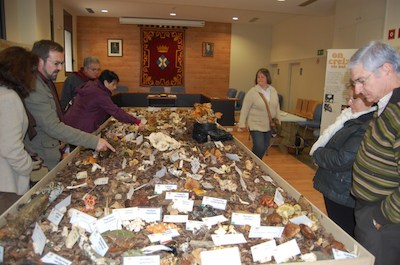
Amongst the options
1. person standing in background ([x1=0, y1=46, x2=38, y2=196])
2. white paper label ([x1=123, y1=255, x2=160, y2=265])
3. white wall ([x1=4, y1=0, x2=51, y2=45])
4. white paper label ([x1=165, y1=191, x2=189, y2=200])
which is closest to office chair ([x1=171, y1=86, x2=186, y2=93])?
white wall ([x1=4, y1=0, x2=51, y2=45])

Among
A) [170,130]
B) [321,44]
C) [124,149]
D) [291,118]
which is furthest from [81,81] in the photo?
[321,44]

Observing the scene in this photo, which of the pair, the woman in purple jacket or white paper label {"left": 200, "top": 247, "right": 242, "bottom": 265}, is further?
the woman in purple jacket

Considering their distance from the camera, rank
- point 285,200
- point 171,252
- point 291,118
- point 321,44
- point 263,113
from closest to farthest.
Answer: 1. point 171,252
2. point 285,200
3. point 263,113
4. point 291,118
5. point 321,44

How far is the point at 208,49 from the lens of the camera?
10383mm

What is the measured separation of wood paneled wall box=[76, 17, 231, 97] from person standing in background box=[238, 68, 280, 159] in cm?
693

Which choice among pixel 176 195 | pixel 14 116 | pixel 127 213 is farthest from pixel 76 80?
pixel 127 213

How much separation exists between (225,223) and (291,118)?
16.3 feet

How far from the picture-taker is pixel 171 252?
42.7 inches

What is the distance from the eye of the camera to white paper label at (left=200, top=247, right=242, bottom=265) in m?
1.03

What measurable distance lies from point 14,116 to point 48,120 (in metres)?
0.40

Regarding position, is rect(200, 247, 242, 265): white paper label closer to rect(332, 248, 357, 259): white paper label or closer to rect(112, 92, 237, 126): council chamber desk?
rect(332, 248, 357, 259): white paper label

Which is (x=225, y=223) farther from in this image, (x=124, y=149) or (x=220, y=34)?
(x=220, y=34)

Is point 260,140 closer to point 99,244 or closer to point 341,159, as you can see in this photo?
point 341,159

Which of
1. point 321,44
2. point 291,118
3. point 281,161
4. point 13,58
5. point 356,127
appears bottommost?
point 281,161
